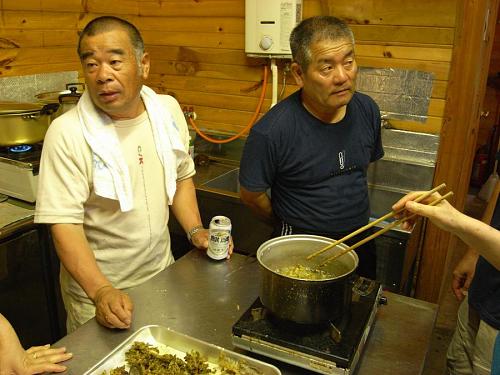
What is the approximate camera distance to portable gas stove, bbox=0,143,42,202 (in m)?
2.01

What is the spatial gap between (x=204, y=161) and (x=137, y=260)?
4.88 feet

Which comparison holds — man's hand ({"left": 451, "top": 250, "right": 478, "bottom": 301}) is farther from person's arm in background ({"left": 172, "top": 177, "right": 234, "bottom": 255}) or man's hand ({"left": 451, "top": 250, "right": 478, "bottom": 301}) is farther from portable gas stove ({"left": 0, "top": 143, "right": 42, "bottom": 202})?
portable gas stove ({"left": 0, "top": 143, "right": 42, "bottom": 202})

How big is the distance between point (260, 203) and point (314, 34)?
2.17ft

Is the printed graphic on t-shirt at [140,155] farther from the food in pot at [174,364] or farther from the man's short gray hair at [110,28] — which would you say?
the food in pot at [174,364]

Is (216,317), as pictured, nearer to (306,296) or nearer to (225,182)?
(306,296)

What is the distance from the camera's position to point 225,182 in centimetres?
274

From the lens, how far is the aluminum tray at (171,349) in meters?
0.99

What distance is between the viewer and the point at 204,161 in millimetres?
2939

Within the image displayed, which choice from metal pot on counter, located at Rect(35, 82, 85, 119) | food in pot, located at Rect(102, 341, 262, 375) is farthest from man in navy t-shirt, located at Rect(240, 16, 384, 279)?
metal pot on counter, located at Rect(35, 82, 85, 119)

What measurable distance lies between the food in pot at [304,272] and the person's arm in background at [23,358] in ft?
1.74

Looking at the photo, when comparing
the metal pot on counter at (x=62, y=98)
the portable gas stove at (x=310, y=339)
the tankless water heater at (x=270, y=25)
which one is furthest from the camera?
the tankless water heater at (x=270, y=25)

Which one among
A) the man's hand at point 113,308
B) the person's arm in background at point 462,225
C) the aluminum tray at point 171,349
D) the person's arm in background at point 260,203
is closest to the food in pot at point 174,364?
the aluminum tray at point 171,349

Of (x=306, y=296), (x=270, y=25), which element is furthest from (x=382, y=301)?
(x=270, y=25)

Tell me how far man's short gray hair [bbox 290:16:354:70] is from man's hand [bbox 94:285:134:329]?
1001 millimetres
